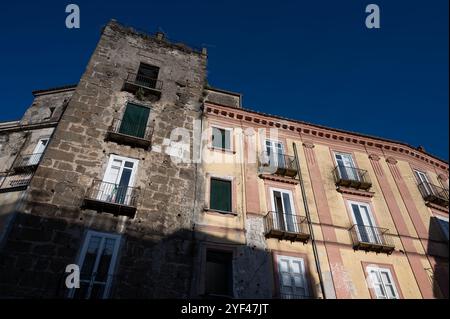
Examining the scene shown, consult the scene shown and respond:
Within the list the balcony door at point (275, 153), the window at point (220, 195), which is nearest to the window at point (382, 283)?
the balcony door at point (275, 153)

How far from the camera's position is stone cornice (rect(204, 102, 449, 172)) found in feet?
59.6

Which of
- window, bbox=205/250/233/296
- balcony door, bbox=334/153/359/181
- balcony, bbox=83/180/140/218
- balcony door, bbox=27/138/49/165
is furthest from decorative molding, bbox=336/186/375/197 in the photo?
balcony door, bbox=27/138/49/165

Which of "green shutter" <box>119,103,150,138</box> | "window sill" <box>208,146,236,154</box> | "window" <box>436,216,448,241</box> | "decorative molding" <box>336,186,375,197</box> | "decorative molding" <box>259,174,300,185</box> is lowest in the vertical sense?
"window" <box>436,216,448,241</box>

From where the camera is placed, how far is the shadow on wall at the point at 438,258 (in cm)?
1355

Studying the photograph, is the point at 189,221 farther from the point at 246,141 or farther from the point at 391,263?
the point at 391,263

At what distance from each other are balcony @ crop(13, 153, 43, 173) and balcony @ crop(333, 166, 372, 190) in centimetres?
1562

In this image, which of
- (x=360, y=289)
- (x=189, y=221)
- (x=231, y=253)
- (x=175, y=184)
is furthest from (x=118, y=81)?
(x=360, y=289)

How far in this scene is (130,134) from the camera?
49.2 feet

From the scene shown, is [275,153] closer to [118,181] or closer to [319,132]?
[319,132]

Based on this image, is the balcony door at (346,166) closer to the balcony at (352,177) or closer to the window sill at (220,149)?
the balcony at (352,177)

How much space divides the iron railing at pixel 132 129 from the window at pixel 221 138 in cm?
355

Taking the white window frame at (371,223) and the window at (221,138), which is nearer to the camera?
the white window frame at (371,223)

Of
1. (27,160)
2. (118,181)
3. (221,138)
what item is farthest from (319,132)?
(27,160)

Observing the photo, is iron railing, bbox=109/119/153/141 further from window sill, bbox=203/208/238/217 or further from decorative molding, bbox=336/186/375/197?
decorative molding, bbox=336/186/375/197
